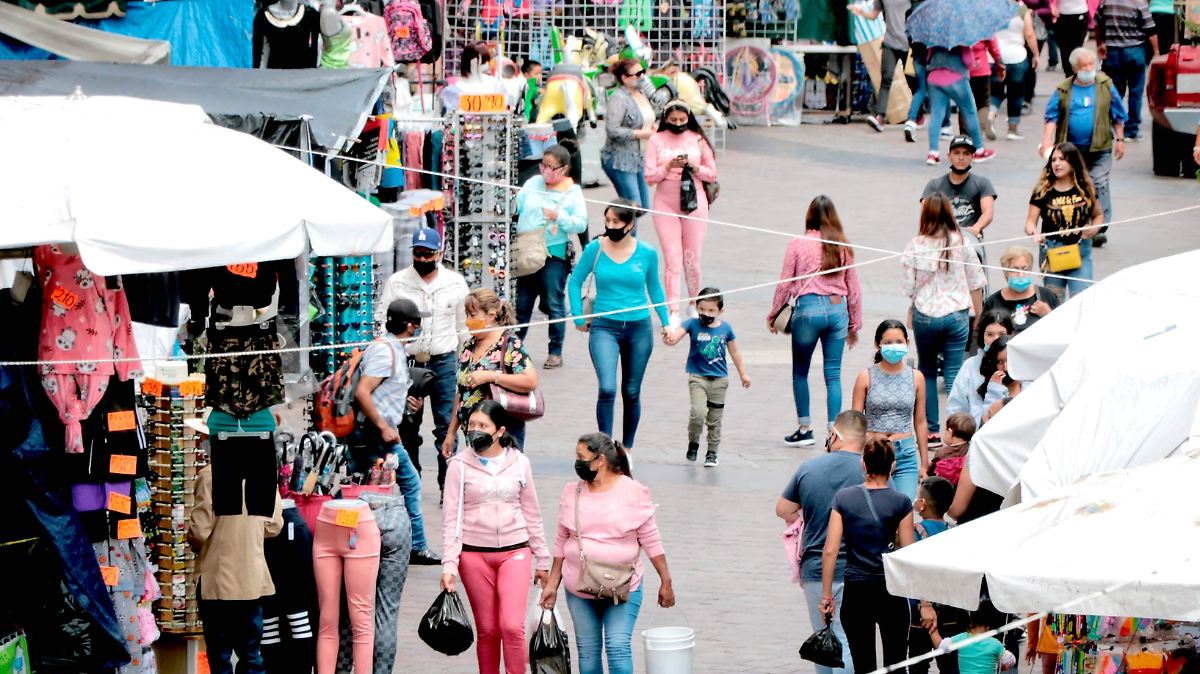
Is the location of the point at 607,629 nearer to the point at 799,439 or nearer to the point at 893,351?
the point at 893,351

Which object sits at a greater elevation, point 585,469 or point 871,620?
point 585,469

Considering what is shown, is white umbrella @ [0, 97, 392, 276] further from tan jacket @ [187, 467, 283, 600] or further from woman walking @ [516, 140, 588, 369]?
woman walking @ [516, 140, 588, 369]

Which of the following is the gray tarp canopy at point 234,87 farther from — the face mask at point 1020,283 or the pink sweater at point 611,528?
the pink sweater at point 611,528

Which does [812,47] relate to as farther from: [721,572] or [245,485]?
[245,485]

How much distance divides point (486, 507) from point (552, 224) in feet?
20.3

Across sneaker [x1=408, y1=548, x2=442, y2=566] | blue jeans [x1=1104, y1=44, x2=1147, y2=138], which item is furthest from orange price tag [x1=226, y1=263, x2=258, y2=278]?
blue jeans [x1=1104, y1=44, x2=1147, y2=138]

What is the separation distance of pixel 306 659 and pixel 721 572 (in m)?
2.70

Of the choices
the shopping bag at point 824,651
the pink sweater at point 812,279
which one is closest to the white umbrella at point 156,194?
the shopping bag at point 824,651

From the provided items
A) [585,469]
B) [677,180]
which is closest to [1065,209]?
[677,180]

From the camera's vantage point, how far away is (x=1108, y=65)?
24.3 meters

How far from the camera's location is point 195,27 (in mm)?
16859

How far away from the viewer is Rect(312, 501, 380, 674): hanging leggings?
30.7 ft

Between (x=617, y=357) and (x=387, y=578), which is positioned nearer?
(x=387, y=578)

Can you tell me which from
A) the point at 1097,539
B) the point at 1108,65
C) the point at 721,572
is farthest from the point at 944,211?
the point at 1108,65
